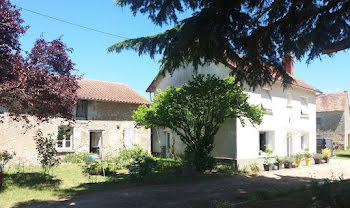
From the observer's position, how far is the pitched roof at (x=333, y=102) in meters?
30.2

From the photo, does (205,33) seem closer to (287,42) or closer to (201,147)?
(287,42)

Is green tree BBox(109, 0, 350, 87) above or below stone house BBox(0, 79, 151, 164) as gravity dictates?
above

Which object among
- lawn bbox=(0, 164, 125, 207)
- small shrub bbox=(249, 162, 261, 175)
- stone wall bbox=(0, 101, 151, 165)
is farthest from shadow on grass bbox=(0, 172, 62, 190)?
small shrub bbox=(249, 162, 261, 175)

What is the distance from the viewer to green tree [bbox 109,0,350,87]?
5.53 meters

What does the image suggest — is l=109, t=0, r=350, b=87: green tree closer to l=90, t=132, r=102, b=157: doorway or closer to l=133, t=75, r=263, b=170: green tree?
l=133, t=75, r=263, b=170: green tree

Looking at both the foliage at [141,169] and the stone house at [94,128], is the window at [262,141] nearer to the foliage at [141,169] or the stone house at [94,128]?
the foliage at [141,169]

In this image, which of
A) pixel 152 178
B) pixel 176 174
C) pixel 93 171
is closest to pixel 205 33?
pixel 152 178

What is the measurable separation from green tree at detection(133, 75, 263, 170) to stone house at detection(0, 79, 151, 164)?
5293 mm

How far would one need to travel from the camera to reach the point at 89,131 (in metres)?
18.0

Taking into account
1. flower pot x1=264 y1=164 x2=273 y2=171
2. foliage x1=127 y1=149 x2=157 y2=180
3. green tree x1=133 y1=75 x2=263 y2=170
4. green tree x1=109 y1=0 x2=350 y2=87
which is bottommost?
flower pot x1=264 y1=164 x2=273 y2=171

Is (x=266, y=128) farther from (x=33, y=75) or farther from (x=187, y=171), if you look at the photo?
(x=33, y=75)

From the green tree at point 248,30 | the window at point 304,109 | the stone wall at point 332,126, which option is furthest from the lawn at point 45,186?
the stone wall at point 332,126

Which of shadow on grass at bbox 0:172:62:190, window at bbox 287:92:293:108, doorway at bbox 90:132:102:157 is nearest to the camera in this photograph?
shadow on grass at bbox 0:172:62:190

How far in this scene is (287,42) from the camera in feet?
20.8
